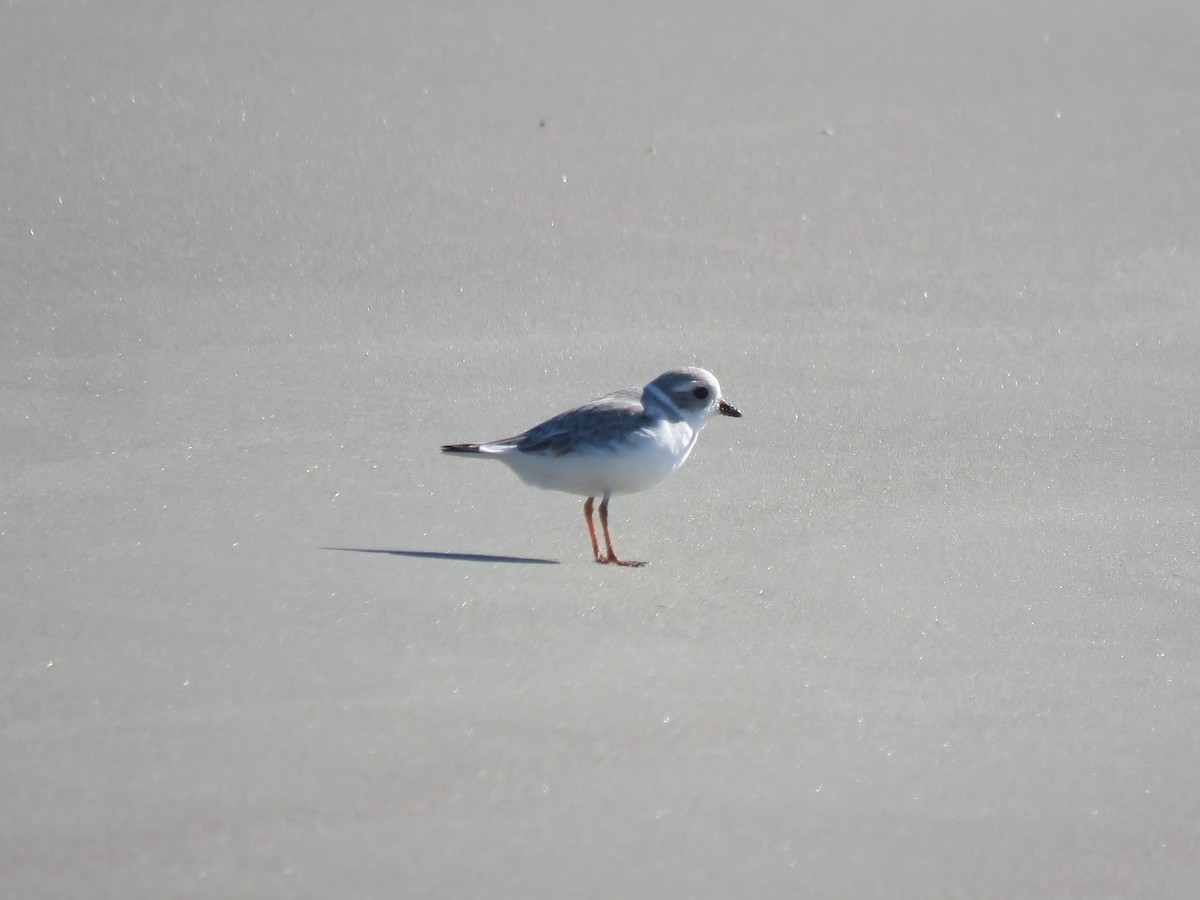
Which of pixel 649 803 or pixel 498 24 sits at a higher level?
pixel 498 24

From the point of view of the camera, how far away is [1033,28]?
876cm

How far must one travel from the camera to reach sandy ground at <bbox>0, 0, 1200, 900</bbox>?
3.16 m

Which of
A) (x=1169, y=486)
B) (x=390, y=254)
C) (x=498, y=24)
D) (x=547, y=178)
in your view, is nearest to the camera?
(x=1169, y=486)

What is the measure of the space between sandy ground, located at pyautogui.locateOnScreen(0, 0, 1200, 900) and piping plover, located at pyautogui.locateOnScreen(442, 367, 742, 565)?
0.67 feet

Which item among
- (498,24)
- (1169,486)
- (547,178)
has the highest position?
(498,24)

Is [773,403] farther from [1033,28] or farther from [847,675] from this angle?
[1033,28]

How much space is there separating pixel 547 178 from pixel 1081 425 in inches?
109

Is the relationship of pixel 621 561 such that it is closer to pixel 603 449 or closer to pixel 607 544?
pixel 607 544

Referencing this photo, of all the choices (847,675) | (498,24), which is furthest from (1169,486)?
(498,24)

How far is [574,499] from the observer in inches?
230

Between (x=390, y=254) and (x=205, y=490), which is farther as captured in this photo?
(x=390, y=254)

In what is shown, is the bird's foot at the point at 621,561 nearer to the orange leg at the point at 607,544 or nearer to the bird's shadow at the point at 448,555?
the orange leg at the point at 607,544

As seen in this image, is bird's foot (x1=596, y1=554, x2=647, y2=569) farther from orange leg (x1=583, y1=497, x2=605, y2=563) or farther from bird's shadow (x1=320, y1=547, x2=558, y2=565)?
bird's shadow (x1=320, y1=547, x2=558, y2=565)

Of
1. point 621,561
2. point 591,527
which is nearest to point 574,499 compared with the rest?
point 591,527
